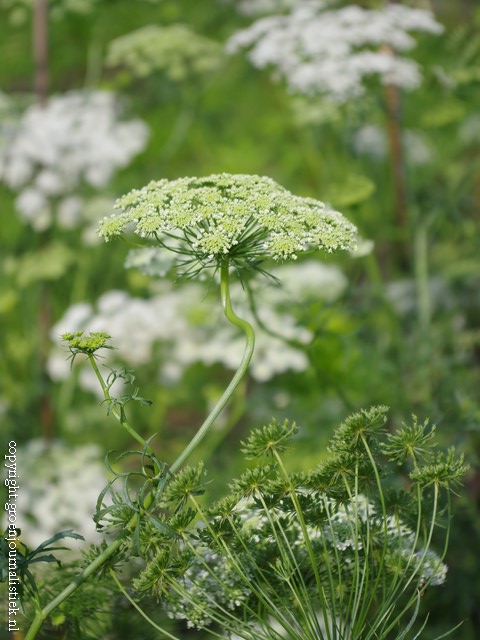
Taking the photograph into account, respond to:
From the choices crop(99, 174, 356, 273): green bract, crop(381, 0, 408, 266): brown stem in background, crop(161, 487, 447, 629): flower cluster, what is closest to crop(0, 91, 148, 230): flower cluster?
crop(381, 0, 408, 266): brown stem in background

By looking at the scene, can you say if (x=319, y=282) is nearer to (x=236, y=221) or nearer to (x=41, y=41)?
(x=41, y=41)

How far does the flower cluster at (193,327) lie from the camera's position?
1.95m

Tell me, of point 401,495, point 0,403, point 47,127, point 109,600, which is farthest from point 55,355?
point 401,495

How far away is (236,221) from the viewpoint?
80 cm

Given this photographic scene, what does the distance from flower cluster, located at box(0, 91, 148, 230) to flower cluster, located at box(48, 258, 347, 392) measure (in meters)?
0.28

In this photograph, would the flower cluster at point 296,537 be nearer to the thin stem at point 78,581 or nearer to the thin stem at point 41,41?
the thin stem at point 78,581

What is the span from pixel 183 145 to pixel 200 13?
0.54 m

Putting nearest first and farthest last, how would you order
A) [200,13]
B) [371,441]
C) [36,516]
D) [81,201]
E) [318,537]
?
[371,441]
[318,537]
[36,516]
[81,201]
[200,13]

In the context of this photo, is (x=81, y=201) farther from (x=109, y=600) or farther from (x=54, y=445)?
(x=109, y=600)

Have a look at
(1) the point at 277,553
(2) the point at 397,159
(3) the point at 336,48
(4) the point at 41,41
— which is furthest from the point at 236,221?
(2) the point at 397,159

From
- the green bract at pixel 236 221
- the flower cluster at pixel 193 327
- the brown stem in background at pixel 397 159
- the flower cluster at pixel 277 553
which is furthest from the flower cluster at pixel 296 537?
the brown stem in background at pixel 397 159

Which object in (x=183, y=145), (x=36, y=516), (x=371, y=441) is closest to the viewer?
(x=371, y=441)

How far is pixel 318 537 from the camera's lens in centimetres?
90

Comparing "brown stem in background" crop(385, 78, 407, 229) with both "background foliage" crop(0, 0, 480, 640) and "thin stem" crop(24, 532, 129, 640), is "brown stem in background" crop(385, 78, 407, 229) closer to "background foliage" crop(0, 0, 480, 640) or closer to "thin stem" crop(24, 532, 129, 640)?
"background foliage" crop(0, 0, 480, 640)
